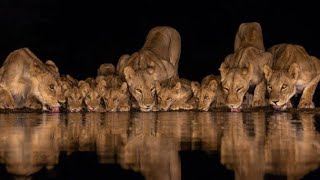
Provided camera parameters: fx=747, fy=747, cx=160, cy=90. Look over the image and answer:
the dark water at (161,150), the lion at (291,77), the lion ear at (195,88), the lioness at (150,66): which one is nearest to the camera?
the dark water at (161,150)

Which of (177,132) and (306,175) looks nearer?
(306,175)

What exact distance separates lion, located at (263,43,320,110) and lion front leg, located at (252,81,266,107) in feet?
1.71

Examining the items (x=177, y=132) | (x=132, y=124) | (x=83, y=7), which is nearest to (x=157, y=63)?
(x=132, y=124)

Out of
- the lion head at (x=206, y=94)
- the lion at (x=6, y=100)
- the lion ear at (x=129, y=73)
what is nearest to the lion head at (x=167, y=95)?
the lion head at (x=206, y=94)

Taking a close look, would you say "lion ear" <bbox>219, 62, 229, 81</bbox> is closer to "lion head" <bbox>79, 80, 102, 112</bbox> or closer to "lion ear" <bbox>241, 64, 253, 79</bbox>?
"lion ear" <bbox>241, 64, 253, 79</bbox>

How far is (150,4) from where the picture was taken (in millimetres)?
35281

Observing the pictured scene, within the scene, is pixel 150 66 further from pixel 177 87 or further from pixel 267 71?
pixel 267 71

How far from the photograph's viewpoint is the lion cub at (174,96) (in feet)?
63.4

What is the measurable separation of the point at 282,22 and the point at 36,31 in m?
11.7

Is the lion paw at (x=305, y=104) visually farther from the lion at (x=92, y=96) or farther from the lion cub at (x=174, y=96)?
the lion at (x=92, y=96)

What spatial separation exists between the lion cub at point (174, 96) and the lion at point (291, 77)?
2.28 m

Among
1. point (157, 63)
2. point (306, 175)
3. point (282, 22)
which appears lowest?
point (306, 175)

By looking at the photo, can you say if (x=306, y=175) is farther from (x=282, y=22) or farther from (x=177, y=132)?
(x=282, y=22)

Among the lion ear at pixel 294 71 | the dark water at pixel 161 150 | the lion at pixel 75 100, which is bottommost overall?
the dark water at pixel 161 150
